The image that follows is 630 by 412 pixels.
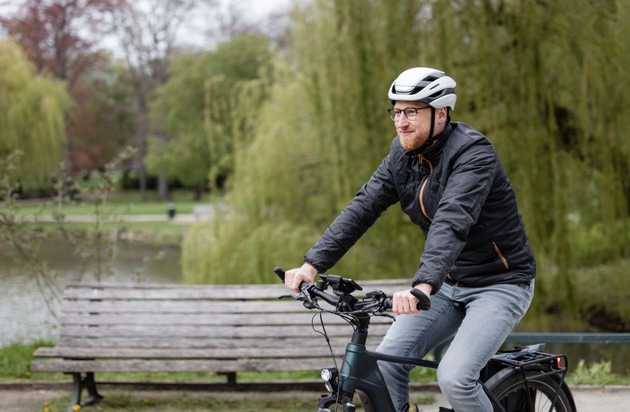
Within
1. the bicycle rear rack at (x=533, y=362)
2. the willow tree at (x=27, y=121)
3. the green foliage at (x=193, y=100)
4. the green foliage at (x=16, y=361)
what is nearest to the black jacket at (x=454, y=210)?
the bicycle rear rack at (x=533, y=362)

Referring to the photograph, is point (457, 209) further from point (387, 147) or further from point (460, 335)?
point (387, 147)

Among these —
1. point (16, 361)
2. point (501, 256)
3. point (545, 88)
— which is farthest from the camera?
point (545, 88)

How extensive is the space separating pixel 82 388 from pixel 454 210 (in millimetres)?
3032

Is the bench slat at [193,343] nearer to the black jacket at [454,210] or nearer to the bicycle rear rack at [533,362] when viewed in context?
the bicycle rear rack at [533,362]

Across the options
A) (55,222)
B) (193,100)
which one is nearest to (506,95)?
(55,222)

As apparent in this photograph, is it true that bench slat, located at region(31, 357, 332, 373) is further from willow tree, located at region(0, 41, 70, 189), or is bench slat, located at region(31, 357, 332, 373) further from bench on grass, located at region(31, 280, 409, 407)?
willow tree, located at region(0, 41, 70, 189)

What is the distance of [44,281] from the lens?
34.5 ft

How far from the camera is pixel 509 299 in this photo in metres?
3.15

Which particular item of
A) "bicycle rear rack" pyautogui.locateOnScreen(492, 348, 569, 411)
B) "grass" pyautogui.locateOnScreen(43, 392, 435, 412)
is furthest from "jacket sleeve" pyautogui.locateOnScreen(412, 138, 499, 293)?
"grass" pyautogui.locateOnScreen(43, 392, 435, 412)

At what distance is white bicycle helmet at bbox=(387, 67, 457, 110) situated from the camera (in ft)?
9.90

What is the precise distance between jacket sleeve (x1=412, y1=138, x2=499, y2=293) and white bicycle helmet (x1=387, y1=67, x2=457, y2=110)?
0.67ft

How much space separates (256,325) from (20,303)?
26.1 ft

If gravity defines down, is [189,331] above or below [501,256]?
below

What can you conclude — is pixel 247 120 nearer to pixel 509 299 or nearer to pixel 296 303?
pixel 296 303
